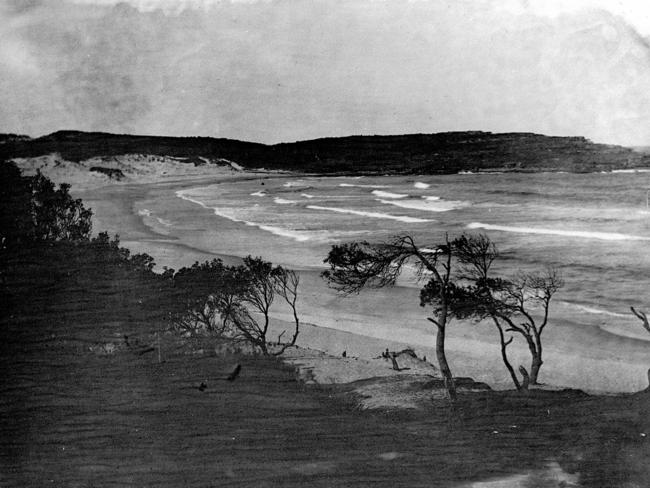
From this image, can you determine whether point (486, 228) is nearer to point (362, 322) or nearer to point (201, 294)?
point (362, 322)

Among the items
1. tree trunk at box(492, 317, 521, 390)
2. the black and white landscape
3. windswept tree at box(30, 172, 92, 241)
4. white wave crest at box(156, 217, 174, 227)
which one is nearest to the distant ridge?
the black and white landscape

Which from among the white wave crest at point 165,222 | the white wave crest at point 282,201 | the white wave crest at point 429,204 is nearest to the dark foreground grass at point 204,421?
the white wave crest at point 165,222

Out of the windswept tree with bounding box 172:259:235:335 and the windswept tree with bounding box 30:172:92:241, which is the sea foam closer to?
the windswept tree with bounding box 172:259:235:335

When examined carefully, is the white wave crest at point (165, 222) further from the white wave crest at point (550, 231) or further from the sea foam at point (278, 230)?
the white wave crest at point (550, 231)

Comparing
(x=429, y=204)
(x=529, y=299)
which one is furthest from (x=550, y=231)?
(x=429, y=204)

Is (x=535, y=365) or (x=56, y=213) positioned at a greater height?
(x=56, y=213)

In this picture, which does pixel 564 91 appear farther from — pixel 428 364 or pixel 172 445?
pixel 172 445
